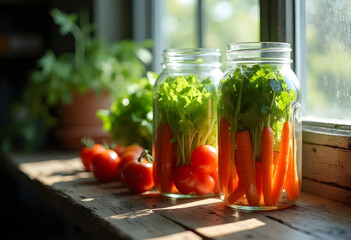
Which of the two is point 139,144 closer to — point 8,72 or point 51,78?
point 51,78

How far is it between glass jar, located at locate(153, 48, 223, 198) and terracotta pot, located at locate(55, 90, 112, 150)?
86 cm

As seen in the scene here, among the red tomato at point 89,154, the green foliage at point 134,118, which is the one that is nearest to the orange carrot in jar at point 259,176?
the green foliage at point 134,118

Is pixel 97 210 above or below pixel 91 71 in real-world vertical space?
below

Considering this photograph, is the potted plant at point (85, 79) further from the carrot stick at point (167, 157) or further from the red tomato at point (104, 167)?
the carrot stick at point (167, 157)

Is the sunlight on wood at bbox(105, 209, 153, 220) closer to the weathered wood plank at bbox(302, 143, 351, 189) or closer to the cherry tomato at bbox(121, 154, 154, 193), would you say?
the cherry tomato at bbox(121, 154, 154, 193)

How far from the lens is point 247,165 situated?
0.90m

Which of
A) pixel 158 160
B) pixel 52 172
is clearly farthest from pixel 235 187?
pixel 52 172

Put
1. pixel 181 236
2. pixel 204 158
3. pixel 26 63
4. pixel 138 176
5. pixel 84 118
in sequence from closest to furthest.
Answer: pixel 181 236
pixel 204 158
pixel 138 176
pixel 84 118
pixel 26 63

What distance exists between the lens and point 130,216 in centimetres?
91

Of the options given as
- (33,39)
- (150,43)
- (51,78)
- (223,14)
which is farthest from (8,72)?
(223,14)

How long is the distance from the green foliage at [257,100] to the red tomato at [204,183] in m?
0.17

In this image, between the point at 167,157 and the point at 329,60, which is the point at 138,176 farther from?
the point at 329,60

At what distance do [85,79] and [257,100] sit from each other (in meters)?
1.09

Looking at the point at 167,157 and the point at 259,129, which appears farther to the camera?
the point at 167,157
